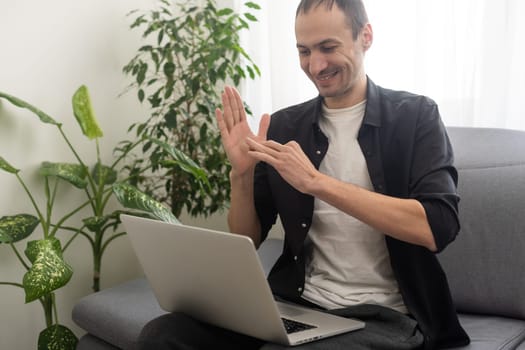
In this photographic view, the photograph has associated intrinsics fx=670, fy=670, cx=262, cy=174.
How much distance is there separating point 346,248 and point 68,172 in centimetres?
114

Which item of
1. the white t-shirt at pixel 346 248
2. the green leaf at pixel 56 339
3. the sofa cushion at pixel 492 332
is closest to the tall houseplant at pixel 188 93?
the green leaf at pixel 56 339

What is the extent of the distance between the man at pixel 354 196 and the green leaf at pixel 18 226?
32.0 inches

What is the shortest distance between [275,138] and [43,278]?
2.39 ft

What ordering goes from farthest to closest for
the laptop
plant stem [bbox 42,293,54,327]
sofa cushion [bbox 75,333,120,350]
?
plant stem [bbox 42,293,54,327]
sofa cushion [bbox 75,333,120,350]
the laptop

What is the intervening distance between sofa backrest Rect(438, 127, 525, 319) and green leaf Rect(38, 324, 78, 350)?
1178 millimetres

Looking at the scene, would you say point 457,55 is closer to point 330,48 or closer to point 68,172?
point 330,48

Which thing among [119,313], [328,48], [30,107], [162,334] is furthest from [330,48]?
[30,107]

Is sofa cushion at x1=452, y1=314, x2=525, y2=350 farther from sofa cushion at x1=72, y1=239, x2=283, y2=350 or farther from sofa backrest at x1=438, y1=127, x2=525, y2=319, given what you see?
sofa cushion at x1=72, y1=239, x2=283, y2=350

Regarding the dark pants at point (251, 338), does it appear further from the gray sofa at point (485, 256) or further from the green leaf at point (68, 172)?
the green leaf at point (68, 172)

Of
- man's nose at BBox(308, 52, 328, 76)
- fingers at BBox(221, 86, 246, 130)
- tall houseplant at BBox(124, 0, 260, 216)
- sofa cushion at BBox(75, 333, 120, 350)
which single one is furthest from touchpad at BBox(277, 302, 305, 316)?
tall houseplant at BBox(124, 0, 260, 216)

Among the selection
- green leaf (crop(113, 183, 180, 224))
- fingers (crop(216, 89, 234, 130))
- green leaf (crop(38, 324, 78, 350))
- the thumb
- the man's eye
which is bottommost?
green leaf (crop(38, 324, 78, 350))

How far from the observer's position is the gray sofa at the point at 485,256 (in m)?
1.68

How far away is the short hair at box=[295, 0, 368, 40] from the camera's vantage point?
154 cm

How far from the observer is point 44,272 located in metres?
1.82
